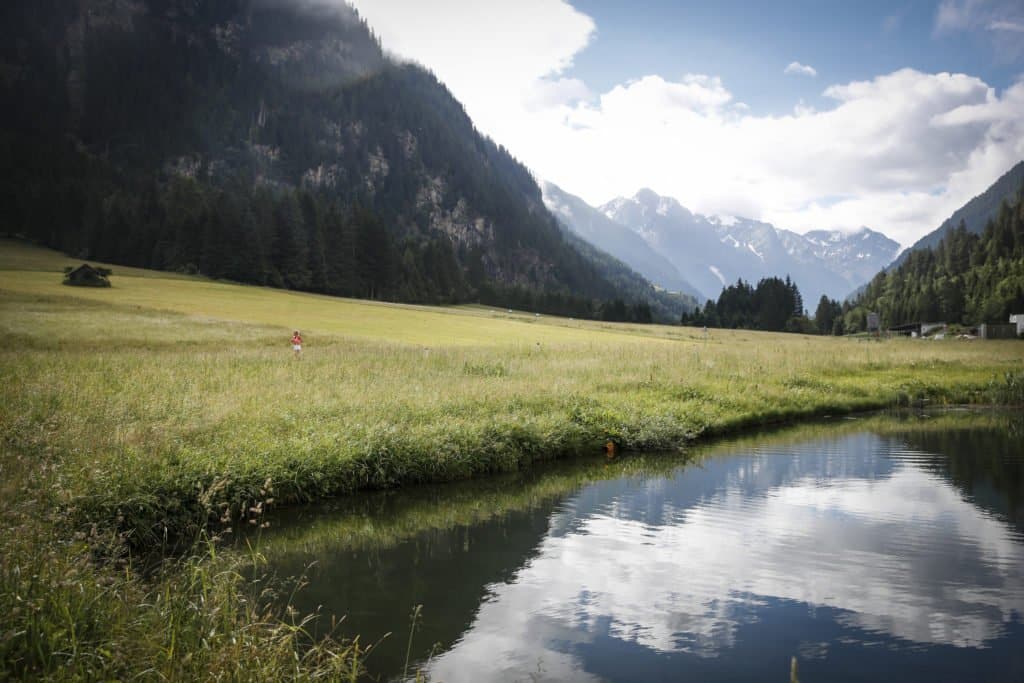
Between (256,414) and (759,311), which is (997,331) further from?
(256,414)

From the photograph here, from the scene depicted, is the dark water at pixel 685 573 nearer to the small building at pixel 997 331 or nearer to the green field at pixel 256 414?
the green field at pixel 256 414

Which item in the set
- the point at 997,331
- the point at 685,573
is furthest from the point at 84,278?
the point at 997,331

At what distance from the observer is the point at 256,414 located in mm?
17062

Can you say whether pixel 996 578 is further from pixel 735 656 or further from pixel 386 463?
pixel 386 463

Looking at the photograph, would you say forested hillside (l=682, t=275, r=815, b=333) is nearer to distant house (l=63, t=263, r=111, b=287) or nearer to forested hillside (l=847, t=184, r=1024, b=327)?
forested hillside (l=847, t=184, r=1024, b=327)

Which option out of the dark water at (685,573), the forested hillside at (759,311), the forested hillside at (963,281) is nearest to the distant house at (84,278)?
the dark water at (685,573)

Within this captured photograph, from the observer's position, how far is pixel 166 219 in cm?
10325

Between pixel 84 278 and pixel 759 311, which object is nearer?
pixel 84 278

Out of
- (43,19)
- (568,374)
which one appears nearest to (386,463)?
(568,374)

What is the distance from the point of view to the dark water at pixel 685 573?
7.79m

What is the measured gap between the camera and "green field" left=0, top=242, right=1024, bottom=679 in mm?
7137

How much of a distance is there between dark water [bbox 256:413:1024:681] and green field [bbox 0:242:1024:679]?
65.7 inches

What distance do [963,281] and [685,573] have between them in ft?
569

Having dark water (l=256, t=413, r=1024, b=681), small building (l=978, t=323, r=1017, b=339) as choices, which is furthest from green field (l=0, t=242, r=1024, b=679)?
small building (l=978, t=323, r=1017, b=339)
